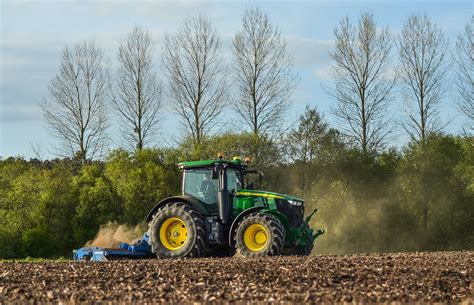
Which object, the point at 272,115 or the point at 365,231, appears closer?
the point at 365,231

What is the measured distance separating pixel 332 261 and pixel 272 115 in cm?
2421

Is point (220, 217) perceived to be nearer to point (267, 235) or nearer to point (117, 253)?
point (267, 235)

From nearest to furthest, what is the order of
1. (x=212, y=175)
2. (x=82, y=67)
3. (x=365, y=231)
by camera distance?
(x=212, y=175) < (x=365, y=231) < (x=82, y=67)

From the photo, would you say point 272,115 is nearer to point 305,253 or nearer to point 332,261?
point 305,253

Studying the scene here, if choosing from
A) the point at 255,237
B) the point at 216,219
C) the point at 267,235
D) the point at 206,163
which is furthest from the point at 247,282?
the point at 206,163

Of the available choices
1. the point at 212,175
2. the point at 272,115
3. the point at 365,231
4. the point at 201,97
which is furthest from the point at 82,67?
the point at 212,175

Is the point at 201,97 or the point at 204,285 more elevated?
the point at 201,97

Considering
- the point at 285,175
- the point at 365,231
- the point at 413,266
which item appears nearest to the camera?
the point at 413,266

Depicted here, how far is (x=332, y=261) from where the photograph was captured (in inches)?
638

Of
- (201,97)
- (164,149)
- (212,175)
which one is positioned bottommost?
(212,175)

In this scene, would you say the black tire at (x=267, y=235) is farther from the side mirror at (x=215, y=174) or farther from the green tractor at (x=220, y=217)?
the side mirror at (x=215, y=174)

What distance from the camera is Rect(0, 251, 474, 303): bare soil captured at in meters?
10.4

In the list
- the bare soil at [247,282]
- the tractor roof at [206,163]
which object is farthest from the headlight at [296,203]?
the bare soil at [247,282]

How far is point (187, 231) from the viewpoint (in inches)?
802
